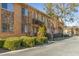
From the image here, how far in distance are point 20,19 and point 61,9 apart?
9840 millimetres

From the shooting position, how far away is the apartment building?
78.3 ft

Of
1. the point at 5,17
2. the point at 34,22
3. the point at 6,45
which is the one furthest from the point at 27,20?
the point at 6,45

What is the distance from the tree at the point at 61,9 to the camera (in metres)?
34.8

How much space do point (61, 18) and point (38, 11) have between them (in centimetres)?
422

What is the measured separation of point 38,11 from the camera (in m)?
34.7

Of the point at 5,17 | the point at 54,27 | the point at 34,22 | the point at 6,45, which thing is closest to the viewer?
the point at 6,45

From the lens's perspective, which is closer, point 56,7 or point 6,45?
point 6,45

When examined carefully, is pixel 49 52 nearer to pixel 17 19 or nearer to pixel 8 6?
pixel 8 6

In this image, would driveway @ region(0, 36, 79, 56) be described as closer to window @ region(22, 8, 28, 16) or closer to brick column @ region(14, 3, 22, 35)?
brick column @ region(14, 3, 22, 35)

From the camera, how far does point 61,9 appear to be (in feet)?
117

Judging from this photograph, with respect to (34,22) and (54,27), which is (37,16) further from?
(54,27)

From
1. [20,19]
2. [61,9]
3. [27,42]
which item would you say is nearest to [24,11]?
[20,19]

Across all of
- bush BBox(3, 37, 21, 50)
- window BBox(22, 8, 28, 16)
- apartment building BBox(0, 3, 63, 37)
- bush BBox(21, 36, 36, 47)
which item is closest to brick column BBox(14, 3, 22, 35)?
apartment building BBox(0, 3, 63, 37)

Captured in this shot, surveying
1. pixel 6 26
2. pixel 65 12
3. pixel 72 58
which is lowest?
pixel 72 58
